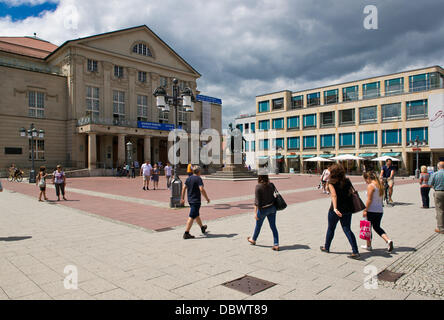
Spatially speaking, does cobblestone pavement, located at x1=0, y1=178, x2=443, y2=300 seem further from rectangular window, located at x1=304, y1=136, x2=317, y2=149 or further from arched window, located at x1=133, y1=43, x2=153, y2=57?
rectangular window, located at x1=304, y1=136, x2=317, y2=149

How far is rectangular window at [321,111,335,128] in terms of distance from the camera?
50.6 m

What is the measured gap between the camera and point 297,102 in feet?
193

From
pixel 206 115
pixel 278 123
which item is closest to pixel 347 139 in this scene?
pixel 278 123

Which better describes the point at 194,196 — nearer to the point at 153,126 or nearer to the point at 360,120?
the point at 153,126

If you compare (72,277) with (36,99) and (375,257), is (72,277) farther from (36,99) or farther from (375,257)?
(36,99)

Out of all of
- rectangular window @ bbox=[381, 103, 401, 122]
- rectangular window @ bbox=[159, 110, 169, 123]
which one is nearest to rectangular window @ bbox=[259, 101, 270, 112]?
rectangular window @ bbox=[381, 103, 401, 122]

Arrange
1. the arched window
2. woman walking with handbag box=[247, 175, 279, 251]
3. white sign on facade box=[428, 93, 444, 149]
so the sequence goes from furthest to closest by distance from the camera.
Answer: the arched window < white sign on facade box=[428, 93, 444, 149] < woman walking with handbag box=[247, 175, 279, 251]

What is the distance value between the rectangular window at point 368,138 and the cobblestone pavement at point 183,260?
40409 millimetres

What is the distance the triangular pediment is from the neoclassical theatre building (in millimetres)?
136

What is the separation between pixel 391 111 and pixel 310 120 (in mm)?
13365

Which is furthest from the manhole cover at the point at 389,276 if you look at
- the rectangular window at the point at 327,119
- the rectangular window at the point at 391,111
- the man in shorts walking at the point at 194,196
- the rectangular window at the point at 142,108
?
the rectangular window at the point at 327,119
